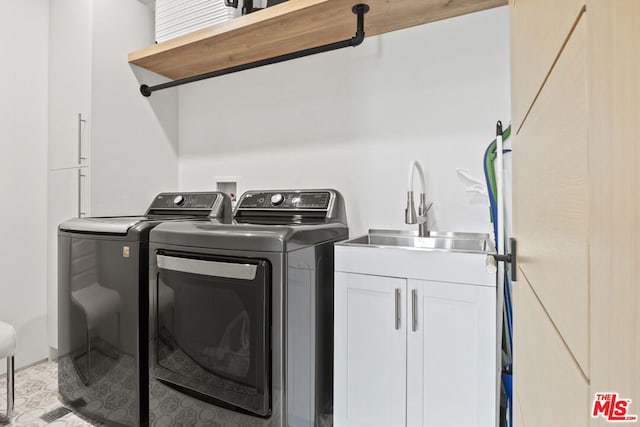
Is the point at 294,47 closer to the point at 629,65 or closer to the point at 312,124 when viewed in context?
the point at 312,124

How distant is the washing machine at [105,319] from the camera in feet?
5.24

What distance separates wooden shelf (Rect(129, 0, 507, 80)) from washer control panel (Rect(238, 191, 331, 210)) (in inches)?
34.9

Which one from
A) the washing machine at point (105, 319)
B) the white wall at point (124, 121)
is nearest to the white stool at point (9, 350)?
the washing machine at point (105, 319)

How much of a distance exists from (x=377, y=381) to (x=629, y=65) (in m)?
1.44

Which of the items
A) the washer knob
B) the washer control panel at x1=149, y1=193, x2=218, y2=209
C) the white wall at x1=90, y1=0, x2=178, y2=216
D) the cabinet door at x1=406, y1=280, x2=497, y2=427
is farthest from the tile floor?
the cabinet door at x1=406, y1=280, x2=497, y2=427

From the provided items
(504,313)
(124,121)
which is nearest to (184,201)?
(124,121)

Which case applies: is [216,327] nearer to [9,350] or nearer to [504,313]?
[9,350]

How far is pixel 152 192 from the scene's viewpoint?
249 centimetres

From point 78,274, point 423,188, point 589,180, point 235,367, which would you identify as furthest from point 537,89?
point 78,274

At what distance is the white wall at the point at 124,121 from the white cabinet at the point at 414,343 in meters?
1.66

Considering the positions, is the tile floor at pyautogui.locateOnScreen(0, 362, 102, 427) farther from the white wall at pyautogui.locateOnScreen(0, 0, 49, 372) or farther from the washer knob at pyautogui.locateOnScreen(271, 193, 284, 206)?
the washer knob at pyautogui.locateOnScreen(271, 193, 284, 206)

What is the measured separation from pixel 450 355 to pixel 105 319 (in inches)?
63.0

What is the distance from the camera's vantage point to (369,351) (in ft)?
4.78

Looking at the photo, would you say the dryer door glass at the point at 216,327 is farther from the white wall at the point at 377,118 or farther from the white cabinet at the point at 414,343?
the white wall at the point at 377,118
